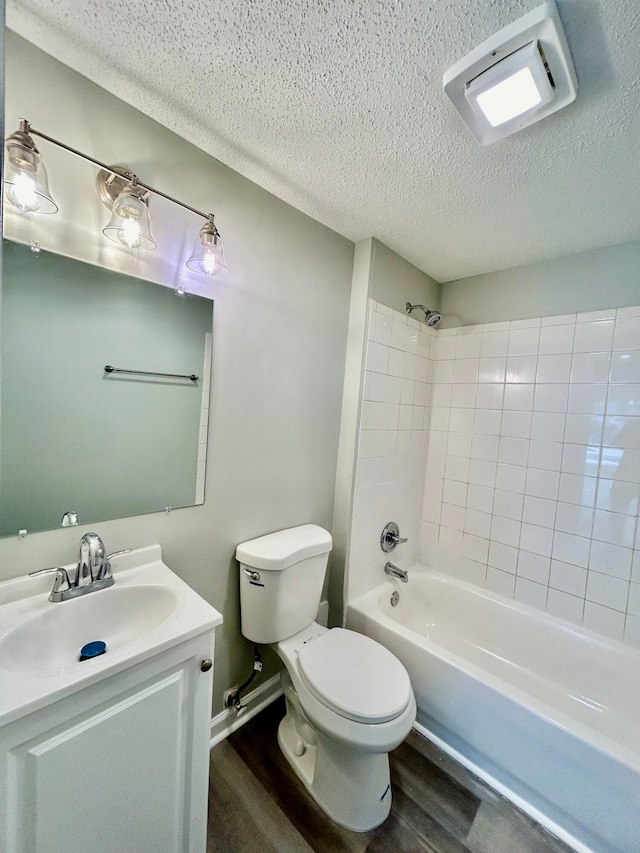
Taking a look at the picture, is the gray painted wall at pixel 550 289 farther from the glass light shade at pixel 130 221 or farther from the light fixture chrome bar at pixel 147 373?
the glass light shade at pixel 130 221

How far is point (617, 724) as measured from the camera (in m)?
1.48

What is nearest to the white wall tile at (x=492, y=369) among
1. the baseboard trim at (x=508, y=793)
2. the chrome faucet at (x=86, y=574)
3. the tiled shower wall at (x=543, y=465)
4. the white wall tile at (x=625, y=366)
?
the tiled shower wall at (x=543, y=465)

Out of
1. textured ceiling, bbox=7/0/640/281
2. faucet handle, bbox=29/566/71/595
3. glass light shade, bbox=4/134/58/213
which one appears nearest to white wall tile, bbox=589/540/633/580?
textured ceiling, bbox=7/0/640/281

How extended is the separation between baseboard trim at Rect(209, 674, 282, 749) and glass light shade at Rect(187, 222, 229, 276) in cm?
178

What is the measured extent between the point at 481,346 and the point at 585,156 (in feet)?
3.46

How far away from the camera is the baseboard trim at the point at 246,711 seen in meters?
1.41

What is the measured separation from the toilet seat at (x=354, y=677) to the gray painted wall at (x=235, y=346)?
1.29ft

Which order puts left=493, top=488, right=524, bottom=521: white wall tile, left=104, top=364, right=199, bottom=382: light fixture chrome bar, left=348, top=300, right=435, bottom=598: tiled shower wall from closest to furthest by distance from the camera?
left=104, top=364, right=199, bottom=382: light fixture chrome bar
left=348, top=300, right=435, bottom=598: tiled shower wall
left=493, top=488, right=524, bottom=521: white wall tile

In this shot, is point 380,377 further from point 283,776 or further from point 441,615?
point 283,776

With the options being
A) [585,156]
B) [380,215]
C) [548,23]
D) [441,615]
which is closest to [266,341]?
[380,215]

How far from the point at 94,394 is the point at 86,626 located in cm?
67

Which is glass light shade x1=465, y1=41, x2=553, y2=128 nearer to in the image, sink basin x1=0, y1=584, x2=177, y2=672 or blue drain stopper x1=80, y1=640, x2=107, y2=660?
sink basin x1=0, y1=584, x2=177, y2=672

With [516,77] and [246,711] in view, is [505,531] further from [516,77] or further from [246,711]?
[516,77]

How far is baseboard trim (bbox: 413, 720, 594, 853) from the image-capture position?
1.16m
